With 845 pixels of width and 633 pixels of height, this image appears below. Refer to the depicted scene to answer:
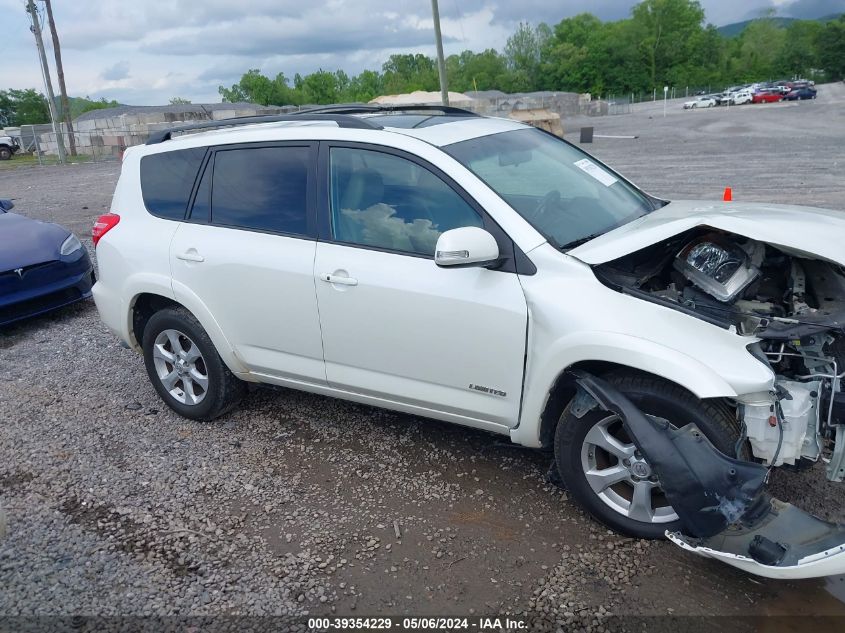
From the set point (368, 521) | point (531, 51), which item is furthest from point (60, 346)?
point (531, 51)

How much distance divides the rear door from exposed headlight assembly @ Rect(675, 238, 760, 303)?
1.95 metres

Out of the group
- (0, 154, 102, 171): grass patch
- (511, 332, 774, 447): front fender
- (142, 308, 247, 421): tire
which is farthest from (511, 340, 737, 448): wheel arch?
(0, 154, 102, 171): grass patch

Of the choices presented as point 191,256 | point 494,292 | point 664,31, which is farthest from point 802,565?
point 664,31

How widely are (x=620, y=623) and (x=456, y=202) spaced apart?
2.06m

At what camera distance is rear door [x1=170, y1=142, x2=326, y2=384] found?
4.01 metres

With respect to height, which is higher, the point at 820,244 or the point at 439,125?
the point at 439,125

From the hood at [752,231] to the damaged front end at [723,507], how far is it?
72 centimetres

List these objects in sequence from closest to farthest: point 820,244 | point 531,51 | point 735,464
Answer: point 735,464
point 820,244
point 531,51

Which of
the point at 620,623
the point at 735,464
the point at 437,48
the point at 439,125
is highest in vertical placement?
the point at 437,48

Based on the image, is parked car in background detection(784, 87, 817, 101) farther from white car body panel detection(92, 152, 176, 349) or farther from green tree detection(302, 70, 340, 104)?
white car body panel detection(92, 152, 176, 349)

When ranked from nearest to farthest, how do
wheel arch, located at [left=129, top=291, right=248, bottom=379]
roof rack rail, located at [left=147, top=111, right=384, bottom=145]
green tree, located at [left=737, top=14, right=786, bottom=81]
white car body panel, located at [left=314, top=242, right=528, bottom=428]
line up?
white car body panel, located at [left=314, top=242, right=528, bottom=428]
roof rack rail, located at [left=147, top=111, right=384, bottom=145]
wheel arch, located at [left=129, top=291, right=248, bottom=379]
green tree, located at [left=737, top=14, right=786, bottom=81]

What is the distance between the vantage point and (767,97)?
191 ft

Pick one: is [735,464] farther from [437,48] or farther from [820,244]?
[437,48]

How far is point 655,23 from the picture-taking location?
350ft
